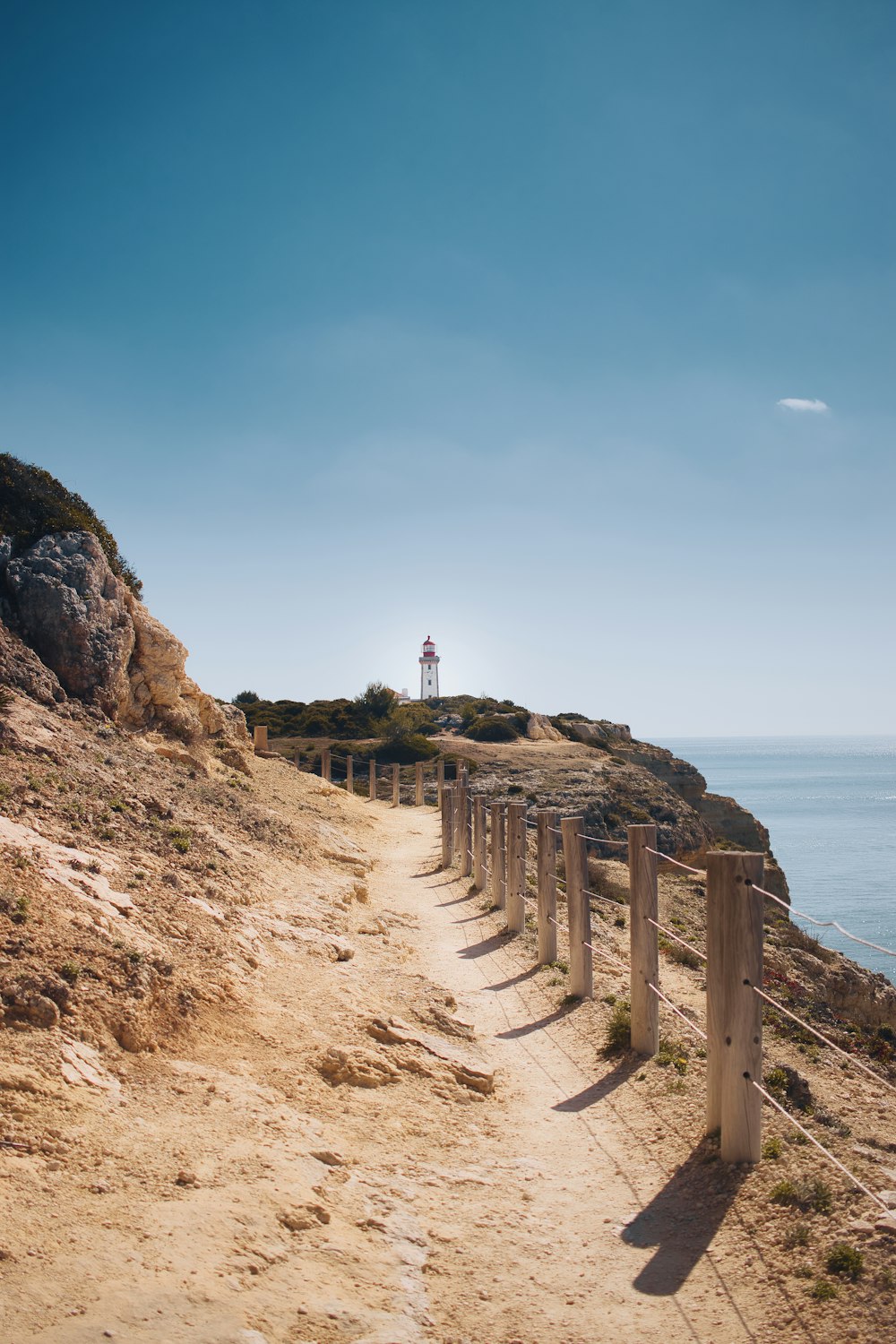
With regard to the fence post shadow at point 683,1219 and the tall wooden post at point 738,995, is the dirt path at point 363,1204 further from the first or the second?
the tall wooden post at point 738,995

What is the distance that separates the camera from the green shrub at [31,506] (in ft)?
45.0

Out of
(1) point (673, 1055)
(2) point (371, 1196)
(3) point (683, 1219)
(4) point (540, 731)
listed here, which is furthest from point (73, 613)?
(4) point (540, 731)

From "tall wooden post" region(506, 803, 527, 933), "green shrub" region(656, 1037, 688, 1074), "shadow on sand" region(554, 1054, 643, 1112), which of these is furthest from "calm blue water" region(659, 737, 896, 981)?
"shadow on sand" region(554, 1054, 643, 1112)

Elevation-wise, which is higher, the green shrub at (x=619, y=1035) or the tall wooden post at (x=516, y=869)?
the tall wooden post at (x=516, y=869)

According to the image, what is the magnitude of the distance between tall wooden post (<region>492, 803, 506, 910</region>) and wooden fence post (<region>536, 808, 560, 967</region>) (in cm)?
272

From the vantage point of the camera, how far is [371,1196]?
4203 millimetres

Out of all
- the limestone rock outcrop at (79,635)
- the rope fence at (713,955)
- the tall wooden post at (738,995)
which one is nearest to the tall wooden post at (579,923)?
the rope fence at (713,955)

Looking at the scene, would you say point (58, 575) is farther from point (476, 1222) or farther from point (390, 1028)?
point (476, 1222)

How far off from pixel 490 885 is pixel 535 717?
31845mm

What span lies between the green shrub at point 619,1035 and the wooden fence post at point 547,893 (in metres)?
2.32

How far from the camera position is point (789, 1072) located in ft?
18.6

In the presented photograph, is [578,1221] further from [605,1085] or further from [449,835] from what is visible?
[449,835]

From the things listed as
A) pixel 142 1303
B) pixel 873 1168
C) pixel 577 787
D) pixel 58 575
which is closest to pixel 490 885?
Result: pixel 58 575

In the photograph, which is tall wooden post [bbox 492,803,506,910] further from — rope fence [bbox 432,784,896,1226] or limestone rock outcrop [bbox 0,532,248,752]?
limestone rock outcrop [bbox 0,532,248,752]
